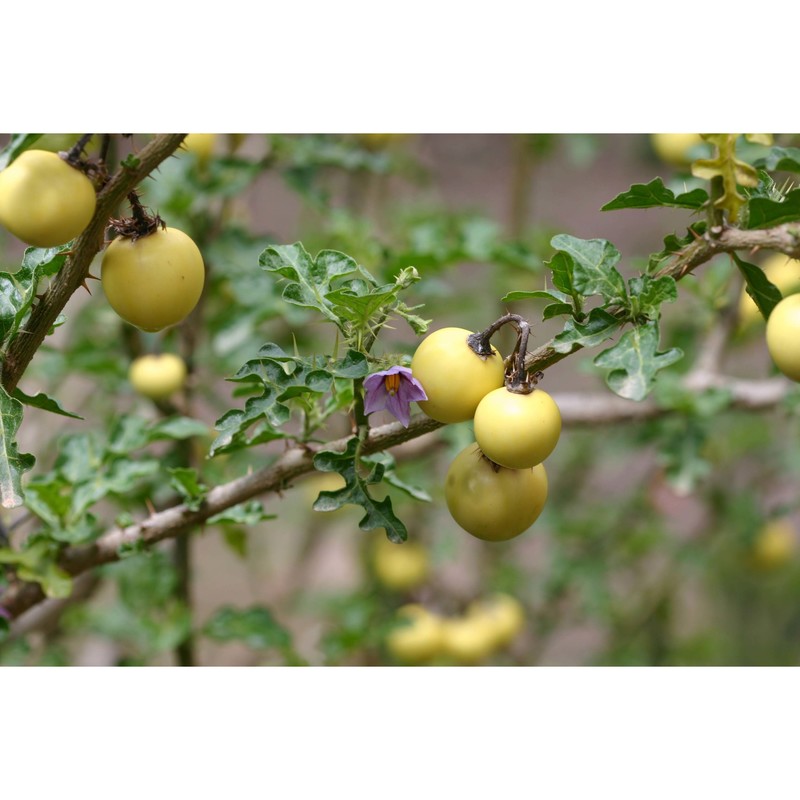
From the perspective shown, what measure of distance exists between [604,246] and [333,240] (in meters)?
1.02

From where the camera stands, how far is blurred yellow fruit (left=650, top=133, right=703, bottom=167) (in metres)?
1.36

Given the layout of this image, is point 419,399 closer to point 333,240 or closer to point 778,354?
point 778,354

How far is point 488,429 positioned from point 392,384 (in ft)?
0.31

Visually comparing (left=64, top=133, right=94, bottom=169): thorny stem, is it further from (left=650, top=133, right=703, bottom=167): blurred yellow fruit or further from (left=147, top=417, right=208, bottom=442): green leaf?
(left=650, top=133, right=703, bottom=167): blurred yellow fruit

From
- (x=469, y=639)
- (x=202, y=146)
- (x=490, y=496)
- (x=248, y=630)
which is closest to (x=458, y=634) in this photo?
(x=469, y=639)

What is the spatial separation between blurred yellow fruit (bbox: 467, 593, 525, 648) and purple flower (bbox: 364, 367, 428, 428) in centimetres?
128

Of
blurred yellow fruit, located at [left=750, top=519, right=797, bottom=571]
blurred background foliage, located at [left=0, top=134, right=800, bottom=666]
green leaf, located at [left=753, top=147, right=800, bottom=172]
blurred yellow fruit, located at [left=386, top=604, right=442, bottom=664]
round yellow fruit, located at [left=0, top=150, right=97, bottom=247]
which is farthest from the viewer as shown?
blurred yellow fruit, located at [left=750, top=519, right=797, bottom=571]

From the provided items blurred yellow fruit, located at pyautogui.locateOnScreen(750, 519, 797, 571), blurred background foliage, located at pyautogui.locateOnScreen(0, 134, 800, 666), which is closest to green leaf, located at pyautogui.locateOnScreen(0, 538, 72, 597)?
blurred background foliage, located at pyautogui.locateOnScreen(0, 134, 800, 666)

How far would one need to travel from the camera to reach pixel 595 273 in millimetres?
718

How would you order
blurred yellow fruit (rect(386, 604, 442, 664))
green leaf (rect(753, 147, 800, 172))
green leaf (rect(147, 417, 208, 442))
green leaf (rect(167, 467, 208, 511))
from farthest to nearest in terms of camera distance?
blurred yellow fruit (rect(386, 604, 442, 664))
green leaf (rect(147, 417, 208, 442))
green leaf (rect(167, 467, 208, 511))
green leaf (rect(753, 147, 800, 172))

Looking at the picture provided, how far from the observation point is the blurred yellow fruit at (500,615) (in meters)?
1.92

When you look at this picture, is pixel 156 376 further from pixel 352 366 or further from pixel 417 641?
pixel 417 641

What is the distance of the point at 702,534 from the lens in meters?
2.11

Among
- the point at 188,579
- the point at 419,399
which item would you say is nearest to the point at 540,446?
the point at 419,399
